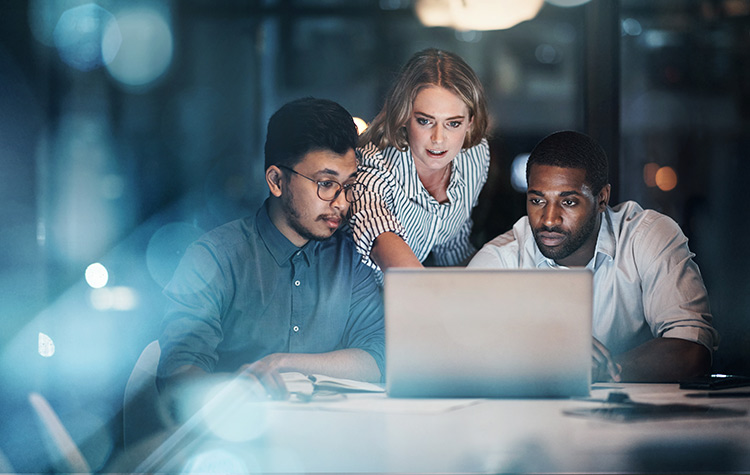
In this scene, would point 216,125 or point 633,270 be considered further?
point 216,125

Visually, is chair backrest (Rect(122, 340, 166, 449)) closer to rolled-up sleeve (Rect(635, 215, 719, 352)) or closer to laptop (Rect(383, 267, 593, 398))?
laptop (Rect(383, 267, 593, 398))

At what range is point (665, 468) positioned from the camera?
3.37 ft

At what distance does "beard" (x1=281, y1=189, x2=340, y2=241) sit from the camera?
2.41 metres

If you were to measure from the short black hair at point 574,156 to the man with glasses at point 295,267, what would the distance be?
0.77 m

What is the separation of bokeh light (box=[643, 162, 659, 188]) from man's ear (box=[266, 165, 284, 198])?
2050 millimetres

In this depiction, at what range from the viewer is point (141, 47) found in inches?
161

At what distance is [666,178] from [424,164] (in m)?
1.79

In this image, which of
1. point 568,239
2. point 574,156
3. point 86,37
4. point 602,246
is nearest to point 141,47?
point 86,37

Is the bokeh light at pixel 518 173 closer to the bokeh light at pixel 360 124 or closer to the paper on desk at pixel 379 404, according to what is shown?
the bokeh light at pixel 360 124

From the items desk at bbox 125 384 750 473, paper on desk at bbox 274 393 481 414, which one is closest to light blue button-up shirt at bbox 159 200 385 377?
paper on desk at bbox 274 393 481 414

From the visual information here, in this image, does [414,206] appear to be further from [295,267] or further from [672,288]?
[672,288]

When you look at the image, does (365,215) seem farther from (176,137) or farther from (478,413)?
(176,137)

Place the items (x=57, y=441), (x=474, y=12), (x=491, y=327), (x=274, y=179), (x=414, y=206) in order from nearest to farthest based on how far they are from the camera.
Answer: (x=491, y=327), (x=274, y=179), (x=414, y=206), (x=57, y=441), (x=474, y=12)

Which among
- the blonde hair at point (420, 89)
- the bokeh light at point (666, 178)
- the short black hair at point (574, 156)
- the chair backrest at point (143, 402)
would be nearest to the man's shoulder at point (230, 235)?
the chair backrest at point (143, 402)
